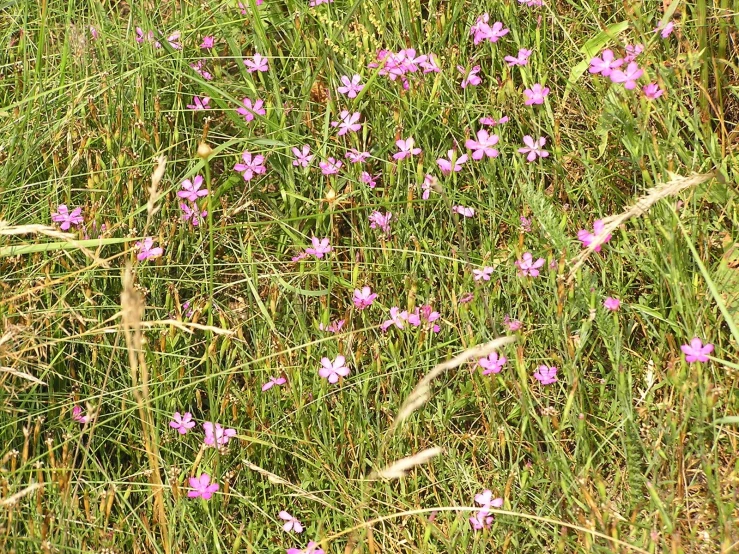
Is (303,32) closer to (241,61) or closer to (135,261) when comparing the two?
(241,61)

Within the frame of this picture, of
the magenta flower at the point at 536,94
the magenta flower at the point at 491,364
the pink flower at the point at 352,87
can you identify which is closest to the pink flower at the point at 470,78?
the magenta flower at the point at 536,94

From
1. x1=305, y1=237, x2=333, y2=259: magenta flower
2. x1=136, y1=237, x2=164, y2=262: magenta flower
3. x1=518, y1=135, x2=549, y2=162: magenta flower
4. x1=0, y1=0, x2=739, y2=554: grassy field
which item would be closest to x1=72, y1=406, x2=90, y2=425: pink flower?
x1=0, y1=0, x2=739, y2=554: grassy field

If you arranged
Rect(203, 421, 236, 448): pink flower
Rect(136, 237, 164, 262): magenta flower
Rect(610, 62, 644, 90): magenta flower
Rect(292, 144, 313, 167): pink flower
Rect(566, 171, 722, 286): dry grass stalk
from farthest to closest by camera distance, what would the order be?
Rect(292, 144, 313, 167): pink flower, Rect(136, 237, 164, 262): magenta flower, Rect(610, 62, 644, 90): magenta flower, Rect(203, 421, 236, 448): pink flower, Rect(566, 171, 722, 286): dry grass stalk

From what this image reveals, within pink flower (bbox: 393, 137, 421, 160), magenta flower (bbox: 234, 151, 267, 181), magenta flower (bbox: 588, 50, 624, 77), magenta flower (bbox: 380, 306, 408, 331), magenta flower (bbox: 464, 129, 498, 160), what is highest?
magenta flower (bbox: 588, 50, 624, 77)

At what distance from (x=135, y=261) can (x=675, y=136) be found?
138cm

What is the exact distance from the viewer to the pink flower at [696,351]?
6.04 ft

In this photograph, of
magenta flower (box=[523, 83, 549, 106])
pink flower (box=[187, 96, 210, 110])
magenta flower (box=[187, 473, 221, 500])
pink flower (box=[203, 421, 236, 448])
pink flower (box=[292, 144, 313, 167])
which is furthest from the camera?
pink flower (box=[187, 96, 210, 110])

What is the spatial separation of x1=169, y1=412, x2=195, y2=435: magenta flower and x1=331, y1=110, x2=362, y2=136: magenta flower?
0.91 meters

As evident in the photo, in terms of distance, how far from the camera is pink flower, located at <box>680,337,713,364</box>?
184 cm

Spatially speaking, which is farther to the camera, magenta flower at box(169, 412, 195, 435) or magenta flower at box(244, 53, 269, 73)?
magenta flower at box(244, 53, 269, 73)

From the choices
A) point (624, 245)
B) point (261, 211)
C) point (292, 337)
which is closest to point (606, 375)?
point (624, 245)

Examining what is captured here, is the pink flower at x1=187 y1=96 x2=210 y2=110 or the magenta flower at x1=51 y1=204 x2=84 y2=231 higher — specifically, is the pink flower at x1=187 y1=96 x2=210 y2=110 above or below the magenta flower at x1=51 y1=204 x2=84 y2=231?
above

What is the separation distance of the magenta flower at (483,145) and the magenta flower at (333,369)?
65 centimetres

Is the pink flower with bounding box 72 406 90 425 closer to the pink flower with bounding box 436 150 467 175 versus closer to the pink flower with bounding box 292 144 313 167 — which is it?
the pink flower with bounding box 292 144 313 167
